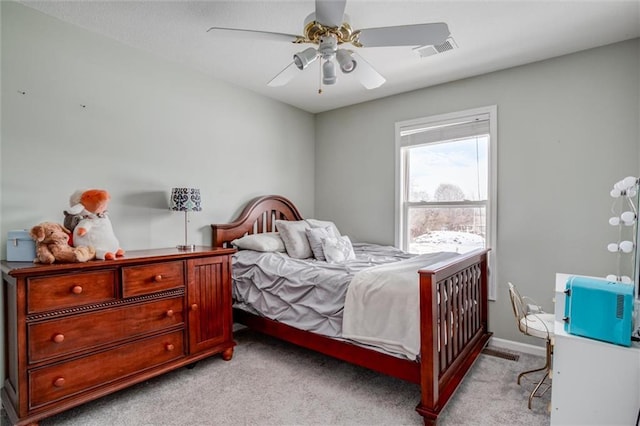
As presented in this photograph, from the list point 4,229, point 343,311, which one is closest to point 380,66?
point 343,311

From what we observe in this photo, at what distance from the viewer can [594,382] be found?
1342 mm

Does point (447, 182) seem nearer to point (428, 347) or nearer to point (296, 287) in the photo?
point (296, 287)

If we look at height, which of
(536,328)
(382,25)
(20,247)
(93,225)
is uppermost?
(382,25)

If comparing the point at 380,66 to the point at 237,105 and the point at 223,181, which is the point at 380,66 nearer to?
the point at 237,105

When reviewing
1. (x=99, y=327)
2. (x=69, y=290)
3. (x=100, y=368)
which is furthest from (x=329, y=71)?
(x=100, y=368)

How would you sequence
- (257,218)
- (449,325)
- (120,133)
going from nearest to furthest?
(449,325) < (120,133) < (257,218)

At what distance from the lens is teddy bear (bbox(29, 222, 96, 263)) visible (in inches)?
A: 71.3

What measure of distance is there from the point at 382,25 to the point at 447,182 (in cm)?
177

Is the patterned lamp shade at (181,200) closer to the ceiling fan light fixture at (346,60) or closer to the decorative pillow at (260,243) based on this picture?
the decorative pillow at (260,243)

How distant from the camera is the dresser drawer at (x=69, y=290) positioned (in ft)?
5.56

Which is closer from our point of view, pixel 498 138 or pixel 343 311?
pixel 343 311

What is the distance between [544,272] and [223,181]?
121 inches

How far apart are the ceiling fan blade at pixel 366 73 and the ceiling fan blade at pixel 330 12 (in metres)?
0.37

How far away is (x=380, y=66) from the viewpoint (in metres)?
2.97
